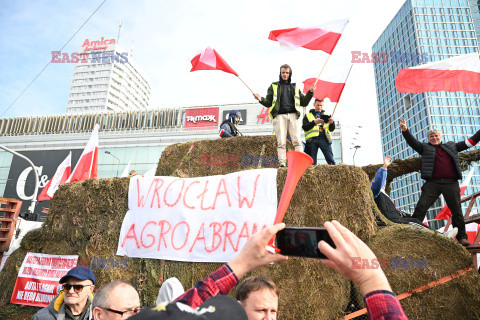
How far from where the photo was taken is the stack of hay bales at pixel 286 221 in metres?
4.09

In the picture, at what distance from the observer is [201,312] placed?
0.69 meters

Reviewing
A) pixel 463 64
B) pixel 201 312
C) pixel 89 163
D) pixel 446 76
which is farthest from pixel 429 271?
pixel 89 163

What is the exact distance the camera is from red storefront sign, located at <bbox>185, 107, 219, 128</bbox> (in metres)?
42.6

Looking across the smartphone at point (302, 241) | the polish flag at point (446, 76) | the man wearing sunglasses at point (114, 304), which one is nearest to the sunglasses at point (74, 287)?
the man wearing sunglasses at point (114, 304)

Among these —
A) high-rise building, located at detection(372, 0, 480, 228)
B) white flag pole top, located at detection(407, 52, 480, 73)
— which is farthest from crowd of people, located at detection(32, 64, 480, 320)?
high-rise building, located at detection(372, 0, 480, 228)

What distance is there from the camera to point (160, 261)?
488 cm

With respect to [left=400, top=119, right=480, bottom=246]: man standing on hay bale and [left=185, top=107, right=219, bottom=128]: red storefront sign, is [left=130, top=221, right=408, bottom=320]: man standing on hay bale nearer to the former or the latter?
[left=400, top=119, right=480, bottom=246]: man standing on hay bale

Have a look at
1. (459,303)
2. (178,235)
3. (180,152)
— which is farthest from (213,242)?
(459,303)

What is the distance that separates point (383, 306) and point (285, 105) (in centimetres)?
537

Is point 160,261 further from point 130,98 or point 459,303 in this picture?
point 130,98

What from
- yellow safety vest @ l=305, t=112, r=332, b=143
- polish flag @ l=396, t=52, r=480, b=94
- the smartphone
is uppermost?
polish flag @ l=396, t=52, r=480, b=94

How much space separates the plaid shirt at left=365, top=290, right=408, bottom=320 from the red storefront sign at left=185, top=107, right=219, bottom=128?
41.6 m

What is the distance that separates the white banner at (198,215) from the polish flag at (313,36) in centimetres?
272

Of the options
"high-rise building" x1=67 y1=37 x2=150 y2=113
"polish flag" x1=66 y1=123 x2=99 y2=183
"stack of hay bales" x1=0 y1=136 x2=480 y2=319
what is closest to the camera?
"stack of hay bales" x1=0 y1=136 x2=480 y2=319
